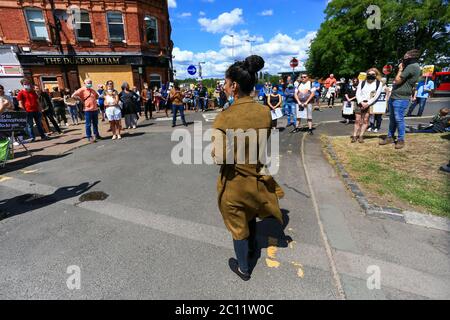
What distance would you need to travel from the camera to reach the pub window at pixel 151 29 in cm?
2041

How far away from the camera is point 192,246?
296 centimetres

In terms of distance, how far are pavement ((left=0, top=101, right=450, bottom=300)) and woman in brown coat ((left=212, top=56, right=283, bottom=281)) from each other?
0.52 meters

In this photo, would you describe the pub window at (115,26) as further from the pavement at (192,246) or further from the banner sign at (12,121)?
the pavement at (192,246)

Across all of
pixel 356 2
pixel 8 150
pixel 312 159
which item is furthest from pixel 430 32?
pixel 8 150

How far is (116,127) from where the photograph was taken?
8.99 metres

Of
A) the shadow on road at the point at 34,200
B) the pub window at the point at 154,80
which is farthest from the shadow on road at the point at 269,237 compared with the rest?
the pub window at the point at 154,80

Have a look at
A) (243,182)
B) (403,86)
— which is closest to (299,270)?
(243,182)

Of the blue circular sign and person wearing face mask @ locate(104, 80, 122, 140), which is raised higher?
the blue circular sign

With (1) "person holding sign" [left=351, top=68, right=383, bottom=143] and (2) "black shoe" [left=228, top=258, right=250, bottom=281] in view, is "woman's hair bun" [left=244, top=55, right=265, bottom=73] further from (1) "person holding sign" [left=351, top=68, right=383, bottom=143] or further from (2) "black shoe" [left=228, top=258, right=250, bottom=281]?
(1) "person holding sign" [left=351, top=68, right=383, bottom=143]

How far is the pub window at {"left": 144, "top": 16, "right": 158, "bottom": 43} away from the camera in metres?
20.4

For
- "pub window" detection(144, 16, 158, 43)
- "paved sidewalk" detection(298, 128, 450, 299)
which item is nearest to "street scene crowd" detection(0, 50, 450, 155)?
"paved sidewalk" detection(298, 128, 450, 299)

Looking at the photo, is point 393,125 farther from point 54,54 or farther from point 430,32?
point 430,32

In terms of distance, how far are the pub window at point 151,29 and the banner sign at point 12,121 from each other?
53.5 feet
